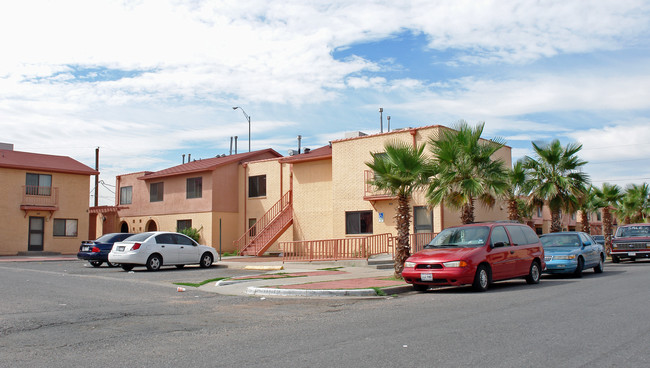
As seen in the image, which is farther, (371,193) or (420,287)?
(371,193)

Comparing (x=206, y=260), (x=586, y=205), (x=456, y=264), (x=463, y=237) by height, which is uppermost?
(x=586, y=205)

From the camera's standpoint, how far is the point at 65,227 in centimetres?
3819

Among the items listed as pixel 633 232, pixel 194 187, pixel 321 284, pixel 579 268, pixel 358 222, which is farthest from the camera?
pixel 194 187

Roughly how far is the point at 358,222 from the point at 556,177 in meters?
9.18

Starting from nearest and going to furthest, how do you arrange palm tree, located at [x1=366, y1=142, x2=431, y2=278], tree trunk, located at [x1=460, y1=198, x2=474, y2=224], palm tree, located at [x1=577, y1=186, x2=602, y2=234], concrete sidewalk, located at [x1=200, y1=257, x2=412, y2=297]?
concrete sidewalk, located at [x1=200, y1=257, x2=412, y2=297], palm tree, located at [x1=366, y1=142, x2=431, y2=278], tree trunk, located at [x1=460, y1=198, x2=474, y2=224], palm tree, located at [x1=577, y1=186, x2=602, y2=234]

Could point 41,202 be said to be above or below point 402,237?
above

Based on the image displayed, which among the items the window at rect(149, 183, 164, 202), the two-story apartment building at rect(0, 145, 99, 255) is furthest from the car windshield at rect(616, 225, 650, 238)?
the two-story apartment building at rect(0, 145, 99, 255)

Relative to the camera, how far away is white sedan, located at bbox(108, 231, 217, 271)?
20062 mm

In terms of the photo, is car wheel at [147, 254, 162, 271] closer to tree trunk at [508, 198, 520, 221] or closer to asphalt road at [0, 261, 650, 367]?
asphalt road at [0, 261, 650, 367]

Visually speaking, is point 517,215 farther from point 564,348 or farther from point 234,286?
point 564,348

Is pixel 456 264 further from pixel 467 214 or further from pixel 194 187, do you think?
pixel 194 187

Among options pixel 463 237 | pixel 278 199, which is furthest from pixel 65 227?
pixel 463 237

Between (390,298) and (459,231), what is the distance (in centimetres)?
299

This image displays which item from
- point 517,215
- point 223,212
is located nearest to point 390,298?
point 517,215
